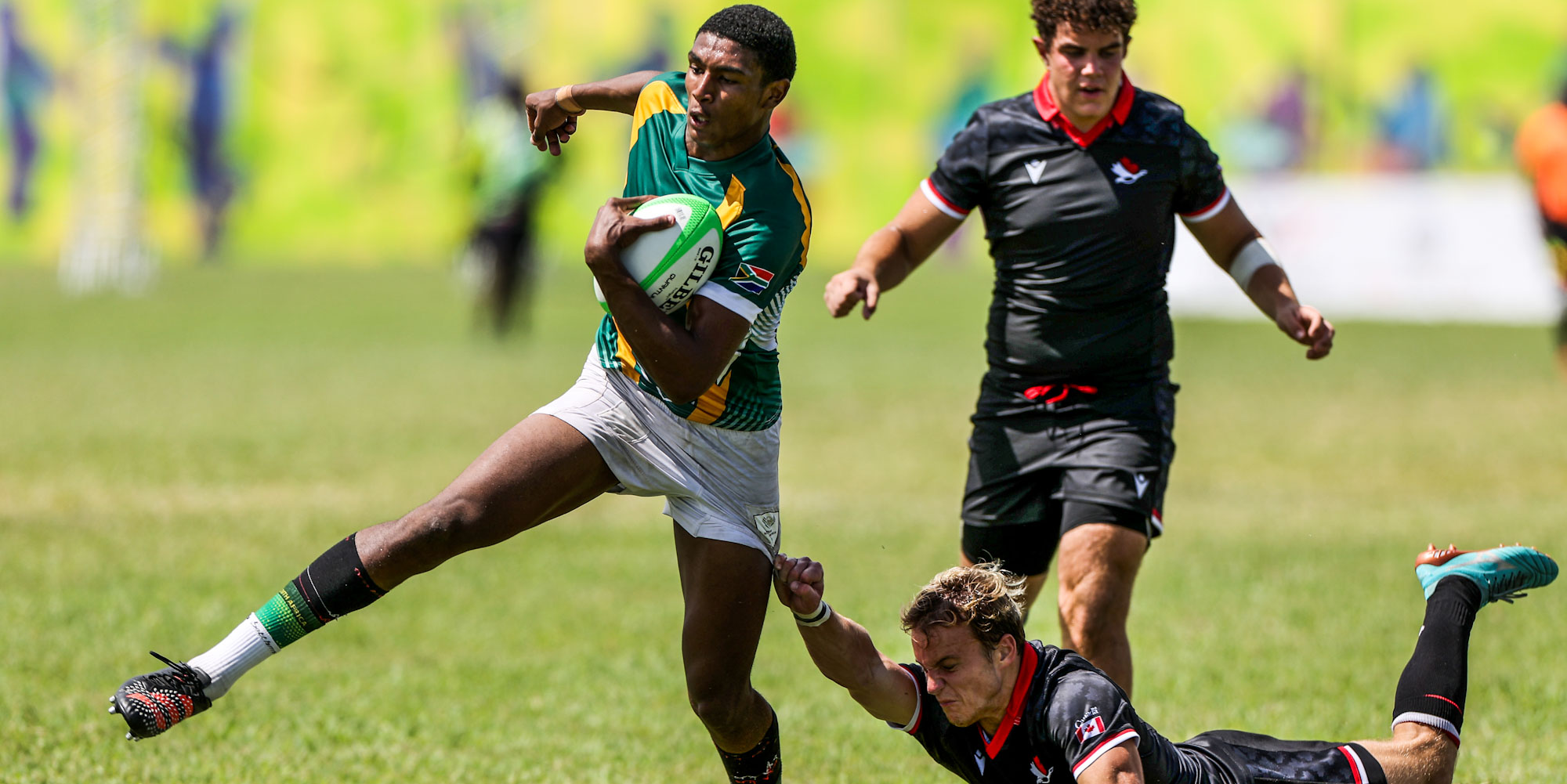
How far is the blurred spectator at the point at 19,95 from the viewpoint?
3597 cm

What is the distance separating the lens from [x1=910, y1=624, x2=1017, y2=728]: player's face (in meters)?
3.99

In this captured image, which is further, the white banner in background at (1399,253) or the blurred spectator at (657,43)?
the blurred spectator at (657,43)

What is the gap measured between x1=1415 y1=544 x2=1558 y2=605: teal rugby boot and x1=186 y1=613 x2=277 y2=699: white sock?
348 cm

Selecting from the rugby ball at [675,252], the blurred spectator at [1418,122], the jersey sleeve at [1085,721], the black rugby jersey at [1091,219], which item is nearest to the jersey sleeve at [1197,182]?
the black rugby jersey at [1091,219]

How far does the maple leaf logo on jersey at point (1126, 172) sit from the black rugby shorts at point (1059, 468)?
0.69 m

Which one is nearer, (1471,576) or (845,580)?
(1471,576)

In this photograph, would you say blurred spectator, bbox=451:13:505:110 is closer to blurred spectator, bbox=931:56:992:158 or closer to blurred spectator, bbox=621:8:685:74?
blurred spectator, bbox=621:8:685:74

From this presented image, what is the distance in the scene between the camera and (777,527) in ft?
15.9

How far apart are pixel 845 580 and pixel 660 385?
4507mm

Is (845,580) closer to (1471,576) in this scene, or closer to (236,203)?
(1471,576)

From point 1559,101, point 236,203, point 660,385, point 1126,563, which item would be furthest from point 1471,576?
point 236,203

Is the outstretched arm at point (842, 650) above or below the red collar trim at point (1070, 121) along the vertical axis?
below

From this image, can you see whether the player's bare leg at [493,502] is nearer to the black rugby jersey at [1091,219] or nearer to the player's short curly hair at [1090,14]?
the black rugby jersey at [1091,219]

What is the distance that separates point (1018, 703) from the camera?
4043mm
